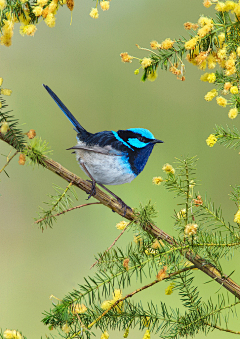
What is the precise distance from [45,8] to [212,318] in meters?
0.65

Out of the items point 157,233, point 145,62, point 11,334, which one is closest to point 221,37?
point 145,62

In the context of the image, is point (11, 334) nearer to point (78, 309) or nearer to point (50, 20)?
point (78, 309)

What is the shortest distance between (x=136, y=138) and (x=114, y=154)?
0.29 ft

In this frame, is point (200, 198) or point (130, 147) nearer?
point (200, 198)

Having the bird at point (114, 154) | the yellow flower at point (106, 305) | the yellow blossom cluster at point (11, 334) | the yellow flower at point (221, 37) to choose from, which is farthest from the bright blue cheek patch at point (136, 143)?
the yellow blossom cluster at point (11, 334)

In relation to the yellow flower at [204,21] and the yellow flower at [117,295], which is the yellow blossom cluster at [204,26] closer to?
the yellow flower at [204,21]

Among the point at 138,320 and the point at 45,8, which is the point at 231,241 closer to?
the point at 138,320

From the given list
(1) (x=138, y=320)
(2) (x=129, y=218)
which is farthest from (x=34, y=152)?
(1) (x=138, y=320)

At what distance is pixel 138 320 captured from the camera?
0.67 meters

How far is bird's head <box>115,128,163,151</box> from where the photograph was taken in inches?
41.7

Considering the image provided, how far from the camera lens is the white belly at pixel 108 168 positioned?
106 cm

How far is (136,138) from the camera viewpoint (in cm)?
110

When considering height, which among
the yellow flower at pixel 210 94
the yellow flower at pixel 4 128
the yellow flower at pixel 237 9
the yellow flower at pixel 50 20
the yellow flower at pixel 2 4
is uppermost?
the yellow flower at pixel 237 9

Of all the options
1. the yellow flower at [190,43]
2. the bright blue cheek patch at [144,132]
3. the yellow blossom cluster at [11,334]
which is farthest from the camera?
the bright blue cheek patch at [144,132]
